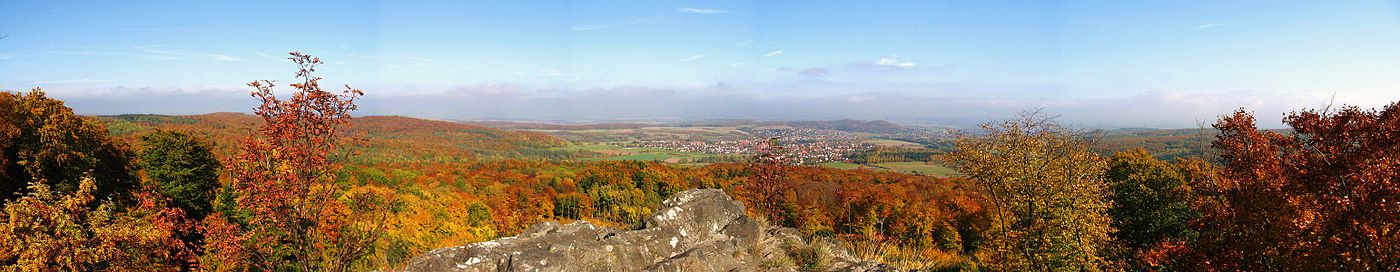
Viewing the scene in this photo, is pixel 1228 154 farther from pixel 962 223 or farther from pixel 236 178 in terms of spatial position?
pixel 962 223

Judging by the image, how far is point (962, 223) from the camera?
141 feet

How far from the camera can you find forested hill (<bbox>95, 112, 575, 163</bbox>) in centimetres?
6644

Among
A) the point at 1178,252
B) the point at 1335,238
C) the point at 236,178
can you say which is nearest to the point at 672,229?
the point at 236,178

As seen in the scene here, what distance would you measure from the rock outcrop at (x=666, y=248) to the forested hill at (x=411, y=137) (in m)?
59.7

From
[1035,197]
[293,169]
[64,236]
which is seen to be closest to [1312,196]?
[1035,197]

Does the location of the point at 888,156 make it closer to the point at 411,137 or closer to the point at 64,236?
the point at 411,137

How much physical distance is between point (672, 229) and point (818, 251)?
296cm

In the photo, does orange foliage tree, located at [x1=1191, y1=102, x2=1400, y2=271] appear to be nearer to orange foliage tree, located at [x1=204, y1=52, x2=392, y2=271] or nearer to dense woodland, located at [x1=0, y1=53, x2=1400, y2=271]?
dense woodland, located at [x1=0, y1=53, x2=1400, y2=271]

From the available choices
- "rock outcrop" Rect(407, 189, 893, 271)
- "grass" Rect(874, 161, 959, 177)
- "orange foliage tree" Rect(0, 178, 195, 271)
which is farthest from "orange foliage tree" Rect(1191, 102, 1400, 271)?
"grass" Rect(874, 161, 959, 177)

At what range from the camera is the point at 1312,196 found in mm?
11625

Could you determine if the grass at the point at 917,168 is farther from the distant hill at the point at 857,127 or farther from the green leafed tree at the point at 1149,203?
the distant hill at the point at 857,127

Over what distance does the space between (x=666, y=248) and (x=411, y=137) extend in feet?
372

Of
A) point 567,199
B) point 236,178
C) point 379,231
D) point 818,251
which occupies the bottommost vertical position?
point 567,199

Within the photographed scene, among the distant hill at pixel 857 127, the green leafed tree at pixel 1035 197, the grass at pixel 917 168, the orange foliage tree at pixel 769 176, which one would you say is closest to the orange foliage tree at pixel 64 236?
the orange foliage tree at pixel 769 176
